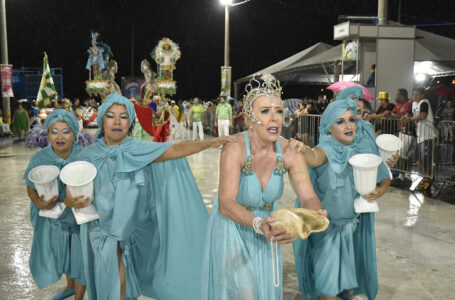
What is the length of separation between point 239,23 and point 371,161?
49.7m

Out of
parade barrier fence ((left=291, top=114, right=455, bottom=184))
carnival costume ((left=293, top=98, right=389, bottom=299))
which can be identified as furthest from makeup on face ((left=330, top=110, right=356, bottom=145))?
parade barrier fence ((left=291, top=114, right=455, bottom=184))

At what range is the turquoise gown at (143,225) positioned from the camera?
3.67 metres

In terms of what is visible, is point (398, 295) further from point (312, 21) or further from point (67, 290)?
point (312, 21)

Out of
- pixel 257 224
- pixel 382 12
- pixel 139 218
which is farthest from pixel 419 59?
pixel 257 224

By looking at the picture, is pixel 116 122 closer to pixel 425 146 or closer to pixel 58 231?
pixel 58 231

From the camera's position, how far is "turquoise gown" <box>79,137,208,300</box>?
367cm

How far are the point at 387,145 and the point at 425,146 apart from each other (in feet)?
18.8

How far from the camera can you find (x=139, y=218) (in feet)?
12.5

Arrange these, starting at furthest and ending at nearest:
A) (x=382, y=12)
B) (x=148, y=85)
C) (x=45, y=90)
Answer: (x=148, y=85) < (x=45, y=90) < (x=382, y=12)

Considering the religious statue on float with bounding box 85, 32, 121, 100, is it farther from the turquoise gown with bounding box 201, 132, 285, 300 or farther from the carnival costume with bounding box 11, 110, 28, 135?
the turquoise gown with bounding box 201, 132, 285, 300

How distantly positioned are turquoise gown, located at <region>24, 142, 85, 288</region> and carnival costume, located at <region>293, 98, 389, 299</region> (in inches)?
74.6

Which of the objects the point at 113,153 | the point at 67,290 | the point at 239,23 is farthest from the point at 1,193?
the point at 239,23

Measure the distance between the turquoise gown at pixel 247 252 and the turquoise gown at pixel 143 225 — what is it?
0.95 metres

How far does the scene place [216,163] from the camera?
13.3 meters
